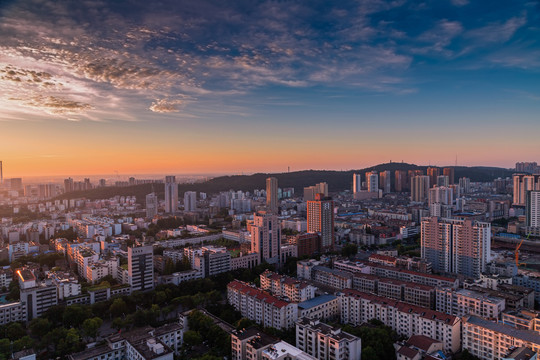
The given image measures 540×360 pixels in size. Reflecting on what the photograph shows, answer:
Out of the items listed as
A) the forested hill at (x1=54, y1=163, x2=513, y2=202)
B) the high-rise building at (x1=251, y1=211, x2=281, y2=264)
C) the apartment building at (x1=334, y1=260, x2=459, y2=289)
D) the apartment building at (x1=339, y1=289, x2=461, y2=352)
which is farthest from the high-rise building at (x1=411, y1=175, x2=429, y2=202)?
the apartment building at (x1=339, y1=289, x2=461, y2=352)

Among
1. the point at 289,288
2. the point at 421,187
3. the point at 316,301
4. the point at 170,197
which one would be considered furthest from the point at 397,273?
the point at 421,187

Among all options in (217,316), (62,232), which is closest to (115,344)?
(217,316)

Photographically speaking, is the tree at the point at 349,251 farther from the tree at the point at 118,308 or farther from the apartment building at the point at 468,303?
the tree at the point at 118,308

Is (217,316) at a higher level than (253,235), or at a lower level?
lower

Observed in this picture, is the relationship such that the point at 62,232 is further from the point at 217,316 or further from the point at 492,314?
the point at 492,314

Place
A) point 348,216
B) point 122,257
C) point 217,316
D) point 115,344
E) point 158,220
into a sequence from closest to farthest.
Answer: point 115,344
point 217,316
point 122,257
point 158,220
point 348,216

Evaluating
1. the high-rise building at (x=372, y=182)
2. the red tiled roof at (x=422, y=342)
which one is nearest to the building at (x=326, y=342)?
the red tiled roof at (x=422, y=342)

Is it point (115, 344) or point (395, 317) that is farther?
point (395, 317)
